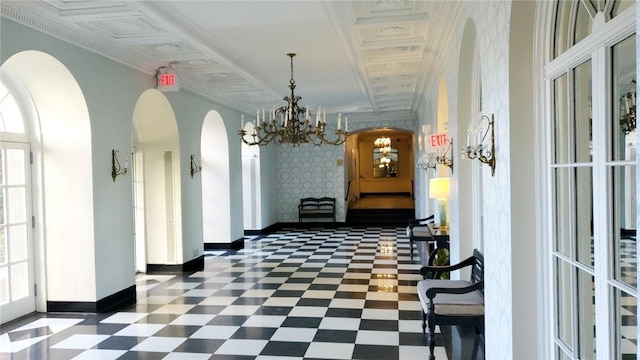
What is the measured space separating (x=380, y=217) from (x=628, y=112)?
44.3ft

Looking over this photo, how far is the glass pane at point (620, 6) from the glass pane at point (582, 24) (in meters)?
0.22

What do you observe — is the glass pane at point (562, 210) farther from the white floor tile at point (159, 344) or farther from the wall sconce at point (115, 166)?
the wall sconce at point (115, 166)

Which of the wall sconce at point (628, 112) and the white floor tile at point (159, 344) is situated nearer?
the wall sconce at point (628, 112)

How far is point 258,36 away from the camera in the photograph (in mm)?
5539

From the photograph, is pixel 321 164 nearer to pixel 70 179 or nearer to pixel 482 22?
pixel 70 179

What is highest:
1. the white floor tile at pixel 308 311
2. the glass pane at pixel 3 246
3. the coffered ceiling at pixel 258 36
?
the coffered ceiling at pixel 258 36

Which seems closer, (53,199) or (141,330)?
(141,330)

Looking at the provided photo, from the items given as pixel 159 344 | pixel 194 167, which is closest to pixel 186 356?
pixel 159 344

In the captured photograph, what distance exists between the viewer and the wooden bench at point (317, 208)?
1403 centimetres

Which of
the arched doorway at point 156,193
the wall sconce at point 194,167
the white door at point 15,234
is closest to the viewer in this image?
the white door at point 15,234

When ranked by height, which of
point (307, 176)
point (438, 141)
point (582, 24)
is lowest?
point (307, 176)

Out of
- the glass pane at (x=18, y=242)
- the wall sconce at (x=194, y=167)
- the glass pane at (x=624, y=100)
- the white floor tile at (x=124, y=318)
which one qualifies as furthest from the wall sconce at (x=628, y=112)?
the wall sconce at (x=194, y=167)

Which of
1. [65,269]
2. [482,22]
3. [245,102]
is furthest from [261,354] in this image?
[245,102]

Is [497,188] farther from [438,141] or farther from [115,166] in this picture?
[115,166]
